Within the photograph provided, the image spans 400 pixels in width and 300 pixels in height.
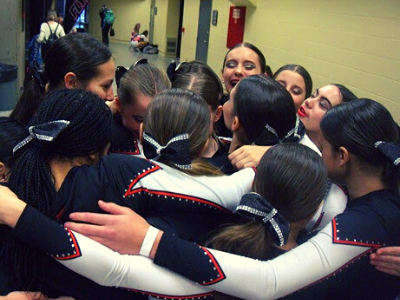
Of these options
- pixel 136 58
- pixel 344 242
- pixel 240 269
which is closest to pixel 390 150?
pixel 344 242

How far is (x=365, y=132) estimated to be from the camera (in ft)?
5.32

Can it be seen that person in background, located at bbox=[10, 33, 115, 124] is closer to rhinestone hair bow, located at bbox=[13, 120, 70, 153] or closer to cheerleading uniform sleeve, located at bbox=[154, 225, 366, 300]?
rhinestone hair bow, located at bbox=[13, 120, 70, 153]

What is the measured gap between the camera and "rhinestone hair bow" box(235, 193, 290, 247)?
129 cm

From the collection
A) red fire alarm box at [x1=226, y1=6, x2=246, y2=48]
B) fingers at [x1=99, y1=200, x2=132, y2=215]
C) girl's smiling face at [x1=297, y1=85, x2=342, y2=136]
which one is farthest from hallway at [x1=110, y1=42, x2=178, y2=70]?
fingers at [x1=99, y1=200, x2=132, y2=215]

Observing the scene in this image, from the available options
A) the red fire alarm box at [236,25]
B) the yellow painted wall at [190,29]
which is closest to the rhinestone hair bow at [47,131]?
the red fire alarm box at [236,25]

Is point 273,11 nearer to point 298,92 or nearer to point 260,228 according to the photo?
point 298,92

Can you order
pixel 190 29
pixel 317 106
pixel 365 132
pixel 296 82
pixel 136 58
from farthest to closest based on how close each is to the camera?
1. pixel 136 58
2. pixel 190 29
3. pixel 296 82
4. pixel 317 106
5. pixel 365 132

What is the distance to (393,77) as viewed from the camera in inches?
167

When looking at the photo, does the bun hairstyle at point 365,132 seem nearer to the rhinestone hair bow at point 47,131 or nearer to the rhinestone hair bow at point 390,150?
the rhinestone hair bow at point 390,150

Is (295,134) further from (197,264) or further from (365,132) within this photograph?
(197,264)

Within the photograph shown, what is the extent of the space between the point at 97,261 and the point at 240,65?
Answer: 196 centimetres

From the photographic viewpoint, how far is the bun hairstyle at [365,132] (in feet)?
5.23

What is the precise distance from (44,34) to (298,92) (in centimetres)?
657

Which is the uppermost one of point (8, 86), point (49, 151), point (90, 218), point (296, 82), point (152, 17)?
point (152, 17)
